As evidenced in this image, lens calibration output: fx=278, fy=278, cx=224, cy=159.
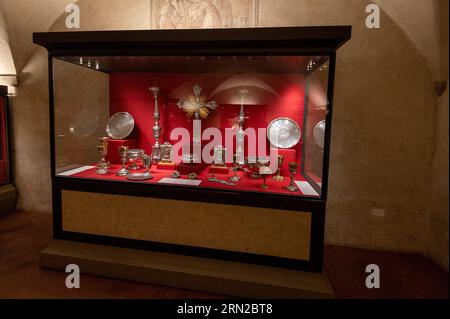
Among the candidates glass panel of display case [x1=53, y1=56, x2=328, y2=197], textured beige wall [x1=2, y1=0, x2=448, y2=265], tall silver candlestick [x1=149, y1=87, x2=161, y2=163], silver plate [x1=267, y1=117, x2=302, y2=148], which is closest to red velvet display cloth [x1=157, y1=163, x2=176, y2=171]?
glass panel of display case [x1=53, y1=56, x2=328, y2=197]

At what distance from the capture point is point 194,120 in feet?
11.9

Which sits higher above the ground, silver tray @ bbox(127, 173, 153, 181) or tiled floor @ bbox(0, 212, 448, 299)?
silver tray @ bbox(127, 173, 153, 181)


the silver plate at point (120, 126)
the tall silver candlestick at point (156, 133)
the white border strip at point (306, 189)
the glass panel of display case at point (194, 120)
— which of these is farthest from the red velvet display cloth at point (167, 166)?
the white border strip at point (306, 189)

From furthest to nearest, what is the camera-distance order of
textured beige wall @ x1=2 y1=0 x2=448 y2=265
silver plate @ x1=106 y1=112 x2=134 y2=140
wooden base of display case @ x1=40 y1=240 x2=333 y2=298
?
silver plate @ x1=106 y1=112 x2=134 y2=140 < textured beige wall @ x1=2 y1=0 x2=448 y2=265 < wooden base of display case @ x1=40 y1=240 x2=333 y2=298

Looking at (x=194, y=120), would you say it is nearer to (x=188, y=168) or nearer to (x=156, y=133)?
(x=156, y=133)

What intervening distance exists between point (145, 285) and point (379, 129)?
306 centimetres

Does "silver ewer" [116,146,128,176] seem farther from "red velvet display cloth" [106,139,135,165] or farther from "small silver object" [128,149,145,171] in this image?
"red velvet display cloth" [106,139,135,165]

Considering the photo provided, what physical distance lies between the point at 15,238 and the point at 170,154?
7.16ft

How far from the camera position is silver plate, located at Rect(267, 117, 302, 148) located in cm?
335

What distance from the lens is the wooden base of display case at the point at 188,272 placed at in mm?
2305

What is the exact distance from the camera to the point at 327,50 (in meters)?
2.26

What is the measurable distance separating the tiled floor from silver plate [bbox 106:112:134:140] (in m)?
1.54
